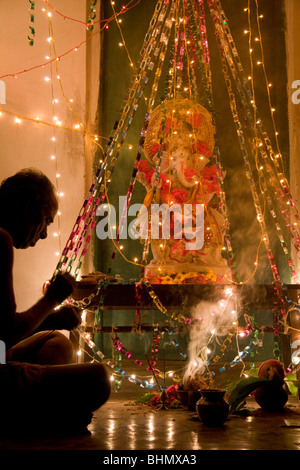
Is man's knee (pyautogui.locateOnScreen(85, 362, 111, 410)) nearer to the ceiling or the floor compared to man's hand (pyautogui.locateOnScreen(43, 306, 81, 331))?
nearer to the floor

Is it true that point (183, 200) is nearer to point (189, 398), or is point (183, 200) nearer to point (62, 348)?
point (189, 398)

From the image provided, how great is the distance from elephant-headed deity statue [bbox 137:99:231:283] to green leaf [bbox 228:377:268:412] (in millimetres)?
1794

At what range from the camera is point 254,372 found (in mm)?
3627

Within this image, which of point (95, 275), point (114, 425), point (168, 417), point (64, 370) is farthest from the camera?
point (95, 275)

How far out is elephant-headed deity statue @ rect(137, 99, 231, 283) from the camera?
194 inches

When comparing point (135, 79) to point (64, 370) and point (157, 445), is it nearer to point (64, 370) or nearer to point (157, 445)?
point (64, 370)

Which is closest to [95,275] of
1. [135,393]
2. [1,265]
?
[135,393]

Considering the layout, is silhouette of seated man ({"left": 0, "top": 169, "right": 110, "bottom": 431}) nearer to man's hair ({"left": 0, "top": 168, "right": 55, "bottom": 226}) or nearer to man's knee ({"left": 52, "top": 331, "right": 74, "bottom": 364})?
man's hair ({"left": 0, "top": 168, "right": 55, "bottom": 226})

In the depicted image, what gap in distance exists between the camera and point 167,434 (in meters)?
2.27

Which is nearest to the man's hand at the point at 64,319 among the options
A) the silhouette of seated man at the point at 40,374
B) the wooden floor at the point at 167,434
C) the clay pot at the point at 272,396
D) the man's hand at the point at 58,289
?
the silhouette of seated man at the point at 40,374

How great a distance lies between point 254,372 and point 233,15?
4.90m

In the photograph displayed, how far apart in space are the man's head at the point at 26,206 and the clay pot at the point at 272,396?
1.76 m

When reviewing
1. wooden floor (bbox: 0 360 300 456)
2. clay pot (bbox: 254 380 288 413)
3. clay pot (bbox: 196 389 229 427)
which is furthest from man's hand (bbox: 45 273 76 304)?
clay pot (bbox: 254 380 288 413)

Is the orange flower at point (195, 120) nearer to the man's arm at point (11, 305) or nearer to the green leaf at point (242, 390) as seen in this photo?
the green leaf at point (242, 390)
